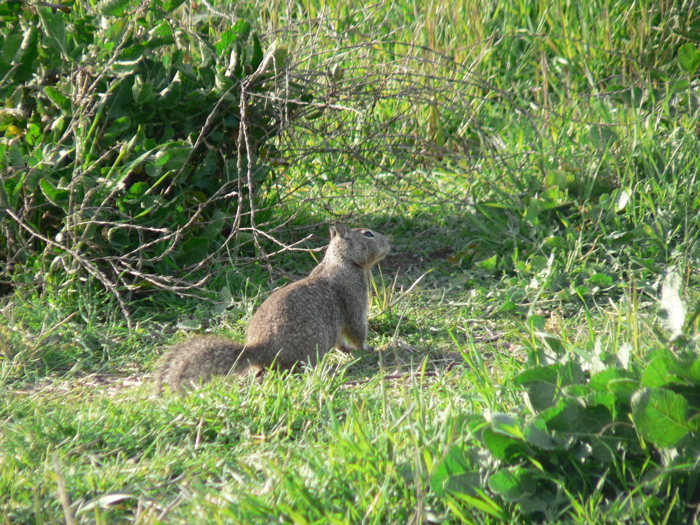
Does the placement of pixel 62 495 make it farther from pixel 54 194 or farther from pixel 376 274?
pixel 376 274

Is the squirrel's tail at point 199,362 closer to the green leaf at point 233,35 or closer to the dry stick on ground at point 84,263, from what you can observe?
the dry stick on ground at point 84,263

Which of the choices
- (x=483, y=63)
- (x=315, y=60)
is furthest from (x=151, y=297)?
(x=483, y=63)

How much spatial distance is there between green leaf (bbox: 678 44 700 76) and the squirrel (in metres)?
2.80

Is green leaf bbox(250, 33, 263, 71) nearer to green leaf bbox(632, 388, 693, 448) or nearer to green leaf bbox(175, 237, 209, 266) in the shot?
green leaf bbox(175, 237, 209, 266)

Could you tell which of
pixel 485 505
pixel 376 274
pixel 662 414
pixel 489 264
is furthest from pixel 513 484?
pixel 376 274

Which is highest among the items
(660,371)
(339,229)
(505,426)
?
(660,371)

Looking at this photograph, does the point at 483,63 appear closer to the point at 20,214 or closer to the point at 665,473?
the point at 20,214

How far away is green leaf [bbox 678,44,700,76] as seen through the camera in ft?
17.3

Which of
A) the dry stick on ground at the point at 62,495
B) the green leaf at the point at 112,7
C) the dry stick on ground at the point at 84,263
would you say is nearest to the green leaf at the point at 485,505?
the dry stick on ground at the point at 62,495

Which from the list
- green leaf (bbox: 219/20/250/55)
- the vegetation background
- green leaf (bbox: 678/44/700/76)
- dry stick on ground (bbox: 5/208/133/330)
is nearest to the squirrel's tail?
the vegetation background

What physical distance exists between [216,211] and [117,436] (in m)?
2.07

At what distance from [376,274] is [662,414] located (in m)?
2.99

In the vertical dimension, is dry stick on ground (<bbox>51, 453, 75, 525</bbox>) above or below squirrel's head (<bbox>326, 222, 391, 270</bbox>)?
Result: above

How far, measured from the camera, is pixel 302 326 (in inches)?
137
